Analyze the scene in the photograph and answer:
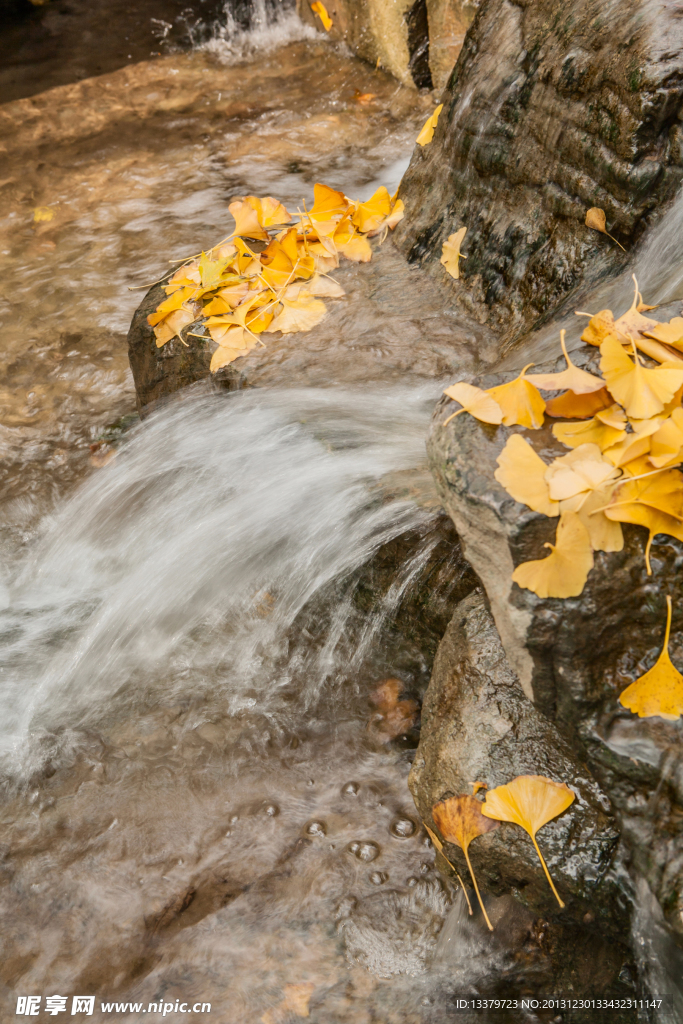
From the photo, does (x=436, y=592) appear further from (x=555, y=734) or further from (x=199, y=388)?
(x=199, y=388)

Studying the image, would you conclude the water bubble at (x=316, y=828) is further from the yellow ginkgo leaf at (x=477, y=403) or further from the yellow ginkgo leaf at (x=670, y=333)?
the yellow ginkgo leaf at (x=670, y=333)

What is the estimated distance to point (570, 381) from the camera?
51.3 inches

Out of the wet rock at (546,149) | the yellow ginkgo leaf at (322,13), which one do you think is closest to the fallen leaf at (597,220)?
the wet rock at (546,149)

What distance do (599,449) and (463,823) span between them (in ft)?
2.49

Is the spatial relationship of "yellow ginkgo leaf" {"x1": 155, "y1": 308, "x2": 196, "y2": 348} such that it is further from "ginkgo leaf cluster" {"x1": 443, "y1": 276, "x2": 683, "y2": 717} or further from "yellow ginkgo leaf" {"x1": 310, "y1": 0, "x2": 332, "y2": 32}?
"yellow ginkgo leaf" {"x1": 310, "y1": 0, "x2": 332, "y2": 32}

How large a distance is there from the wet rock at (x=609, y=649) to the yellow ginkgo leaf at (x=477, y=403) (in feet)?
0.22

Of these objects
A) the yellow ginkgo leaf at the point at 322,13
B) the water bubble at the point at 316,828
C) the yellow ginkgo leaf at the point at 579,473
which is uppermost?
the yellow ginkgo leaf at the point at 322,13

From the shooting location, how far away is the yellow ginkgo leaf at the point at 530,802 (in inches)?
51.1

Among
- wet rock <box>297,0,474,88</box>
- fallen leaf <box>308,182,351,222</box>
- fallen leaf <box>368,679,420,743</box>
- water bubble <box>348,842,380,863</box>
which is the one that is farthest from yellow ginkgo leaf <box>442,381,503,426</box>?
wet rock <box>297,0,474,88</box>

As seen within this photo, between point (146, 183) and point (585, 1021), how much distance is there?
4.79 m

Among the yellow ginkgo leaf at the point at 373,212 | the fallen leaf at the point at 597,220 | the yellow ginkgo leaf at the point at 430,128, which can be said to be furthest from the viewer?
the yellow ginkgo leaf at the point at 373,212

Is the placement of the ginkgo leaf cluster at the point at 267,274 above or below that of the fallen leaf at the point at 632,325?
below

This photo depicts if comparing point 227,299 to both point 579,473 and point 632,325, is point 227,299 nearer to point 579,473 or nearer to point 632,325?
point 632,325

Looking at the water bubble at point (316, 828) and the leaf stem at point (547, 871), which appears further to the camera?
the water bubble at point (316, 828)
